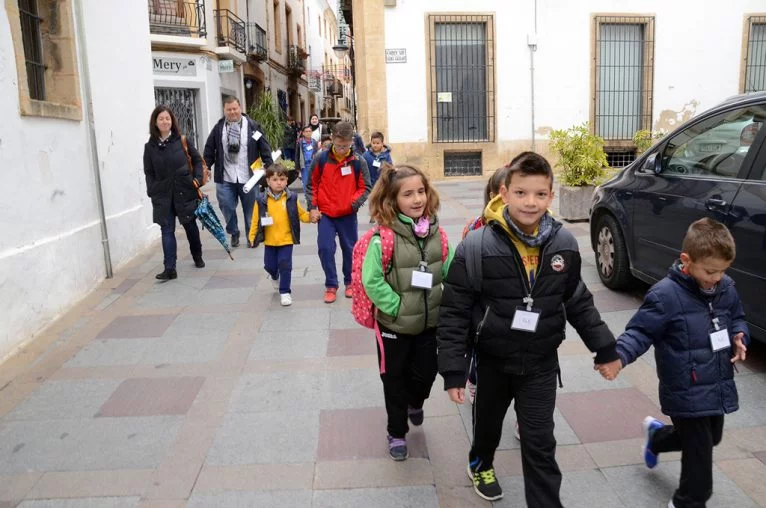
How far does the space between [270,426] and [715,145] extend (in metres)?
3.61

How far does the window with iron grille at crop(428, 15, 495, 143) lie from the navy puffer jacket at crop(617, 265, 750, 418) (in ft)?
44.8

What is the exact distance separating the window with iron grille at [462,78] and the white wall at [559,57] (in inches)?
7.7

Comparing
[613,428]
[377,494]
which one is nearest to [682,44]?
[613,428]

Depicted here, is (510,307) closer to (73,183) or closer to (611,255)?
(611,255)

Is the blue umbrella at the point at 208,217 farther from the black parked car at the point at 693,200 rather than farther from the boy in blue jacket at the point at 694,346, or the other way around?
the boy in blue jacket at the point at 694,346

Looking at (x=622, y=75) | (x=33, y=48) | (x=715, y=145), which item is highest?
(x=622, y=75)

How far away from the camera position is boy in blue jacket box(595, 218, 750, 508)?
2.73 metres

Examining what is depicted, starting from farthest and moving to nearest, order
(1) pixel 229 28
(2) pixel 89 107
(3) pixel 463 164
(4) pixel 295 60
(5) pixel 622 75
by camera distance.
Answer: (4) pixel 295 60 → (1) pixel 229 28 → (3) pixel 463 164 → (5) pixel 622 75 → (2) pixel 89 107

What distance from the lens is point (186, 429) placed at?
3764 mm

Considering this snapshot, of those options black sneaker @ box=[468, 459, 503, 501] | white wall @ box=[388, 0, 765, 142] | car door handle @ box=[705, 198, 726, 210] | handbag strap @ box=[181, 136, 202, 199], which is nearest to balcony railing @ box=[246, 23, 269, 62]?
white wall @ box=[388, 0, 765, 142]

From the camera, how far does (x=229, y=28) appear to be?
60.9 feet

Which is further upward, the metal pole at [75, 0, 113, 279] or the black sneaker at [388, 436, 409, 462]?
the metal pole at [75, 0, 113, 279]

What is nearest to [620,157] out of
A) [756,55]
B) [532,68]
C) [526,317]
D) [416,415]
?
[532,68]

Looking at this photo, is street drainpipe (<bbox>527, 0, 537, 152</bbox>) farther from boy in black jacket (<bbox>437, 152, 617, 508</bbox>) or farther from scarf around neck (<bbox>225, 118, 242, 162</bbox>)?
boy in black jacket (<bbox>437, 152, 617, 508</bbox>)
